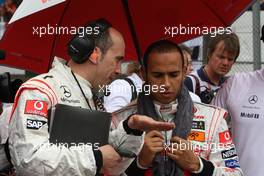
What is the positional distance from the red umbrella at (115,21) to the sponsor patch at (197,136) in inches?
32.3

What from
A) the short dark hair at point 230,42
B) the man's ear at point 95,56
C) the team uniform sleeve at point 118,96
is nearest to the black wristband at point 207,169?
the man's ear at point 95,56

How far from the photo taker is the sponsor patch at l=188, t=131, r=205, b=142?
317cm

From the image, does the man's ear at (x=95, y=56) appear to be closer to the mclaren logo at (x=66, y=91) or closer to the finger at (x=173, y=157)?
the mclaren logo at (x=66, y=91)

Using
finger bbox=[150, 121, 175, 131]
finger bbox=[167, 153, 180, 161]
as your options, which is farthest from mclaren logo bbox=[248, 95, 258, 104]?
finger bbox=[150, 121, 175, 131]

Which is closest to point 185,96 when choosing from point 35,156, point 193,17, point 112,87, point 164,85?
point 164,85

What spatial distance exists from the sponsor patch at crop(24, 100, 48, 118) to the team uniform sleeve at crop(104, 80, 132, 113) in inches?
69.4

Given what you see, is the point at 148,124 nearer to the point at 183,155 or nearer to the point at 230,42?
the point at 183,155

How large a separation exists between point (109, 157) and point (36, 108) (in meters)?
0.41

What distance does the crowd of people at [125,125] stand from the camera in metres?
2.63

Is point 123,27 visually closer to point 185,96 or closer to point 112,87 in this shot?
point 185,96

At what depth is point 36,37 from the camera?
11.0 feet

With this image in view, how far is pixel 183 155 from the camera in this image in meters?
3.02
